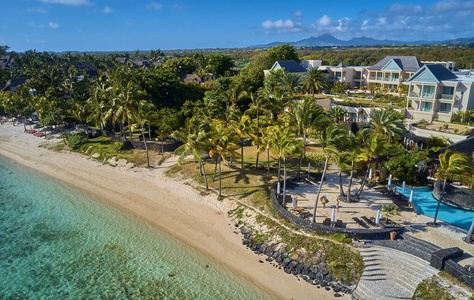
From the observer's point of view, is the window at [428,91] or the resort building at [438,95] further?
the window at [428,91]

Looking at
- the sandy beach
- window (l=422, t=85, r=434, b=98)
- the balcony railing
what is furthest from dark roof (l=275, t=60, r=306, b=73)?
the sandy beach

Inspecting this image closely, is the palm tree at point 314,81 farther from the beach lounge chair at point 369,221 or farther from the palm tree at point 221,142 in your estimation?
the beach lounge chair at point 369,221

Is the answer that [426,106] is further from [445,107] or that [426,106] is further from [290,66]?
[290,66]

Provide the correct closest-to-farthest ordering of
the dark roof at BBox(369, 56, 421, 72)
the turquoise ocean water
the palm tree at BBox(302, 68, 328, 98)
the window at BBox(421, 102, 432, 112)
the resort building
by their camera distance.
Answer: the turquoise ocean water
the resort building
the window at BBox(421, 102, 432, 112)
the palm tree at BBox(302, 68, 328, 98)
the dark roof at BBox(369, 56, 421, 72)

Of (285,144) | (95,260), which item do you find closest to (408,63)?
(285,144)

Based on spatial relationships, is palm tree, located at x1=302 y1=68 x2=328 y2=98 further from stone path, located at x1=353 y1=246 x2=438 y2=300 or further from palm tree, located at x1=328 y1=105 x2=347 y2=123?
stone path, located at x1=353 y1=246 x2=438 y2=300

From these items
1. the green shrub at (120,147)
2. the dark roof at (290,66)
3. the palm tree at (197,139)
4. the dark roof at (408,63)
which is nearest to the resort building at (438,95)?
the dark roof at (408,63)
